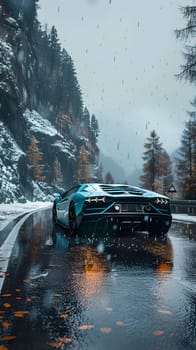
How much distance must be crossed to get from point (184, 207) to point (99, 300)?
16313mm

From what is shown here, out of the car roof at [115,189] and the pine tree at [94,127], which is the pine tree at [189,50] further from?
the pine tree at [94,127]

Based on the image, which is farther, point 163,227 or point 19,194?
point 19,194

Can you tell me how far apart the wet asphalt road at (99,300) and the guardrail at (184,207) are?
36.9 feet

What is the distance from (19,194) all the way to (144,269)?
1705 inches

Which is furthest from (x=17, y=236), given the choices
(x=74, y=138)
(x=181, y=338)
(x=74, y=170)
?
(x=74, y=138)

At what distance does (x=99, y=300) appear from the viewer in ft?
11.1

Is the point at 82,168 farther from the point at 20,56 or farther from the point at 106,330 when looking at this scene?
the point at 106,330

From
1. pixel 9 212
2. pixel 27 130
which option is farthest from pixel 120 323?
pixel 27 130

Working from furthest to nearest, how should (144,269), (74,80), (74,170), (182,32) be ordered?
1. (74,80)
2. (74,170)
3. (182,32)
4. (144,269)

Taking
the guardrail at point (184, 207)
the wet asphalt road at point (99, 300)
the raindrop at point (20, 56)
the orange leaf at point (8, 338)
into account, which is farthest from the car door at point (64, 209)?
the raindrop at point (20, 56)

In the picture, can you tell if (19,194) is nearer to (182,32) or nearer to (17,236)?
(182,32)

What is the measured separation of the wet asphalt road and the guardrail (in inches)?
442

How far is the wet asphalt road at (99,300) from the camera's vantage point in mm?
2438

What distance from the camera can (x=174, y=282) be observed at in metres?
4.08
